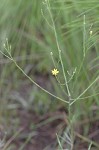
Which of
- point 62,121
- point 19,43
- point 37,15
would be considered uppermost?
point 37,15

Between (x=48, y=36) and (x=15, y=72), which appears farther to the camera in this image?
(x=15, y=72)

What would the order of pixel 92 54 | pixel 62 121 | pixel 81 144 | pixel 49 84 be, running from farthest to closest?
pixel 49 84
pixel 92 54
pixel 62 121
pixel 81 144

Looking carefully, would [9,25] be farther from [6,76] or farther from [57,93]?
[57,93]

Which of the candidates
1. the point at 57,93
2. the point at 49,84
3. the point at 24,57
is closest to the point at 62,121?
A: the point at 57,93

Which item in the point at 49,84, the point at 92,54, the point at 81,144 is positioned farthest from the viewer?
the point at 49,84

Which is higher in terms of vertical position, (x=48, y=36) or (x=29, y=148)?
(x=48, y=36)

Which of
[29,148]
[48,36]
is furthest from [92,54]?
[29,148]
